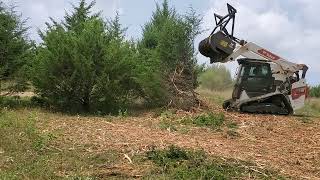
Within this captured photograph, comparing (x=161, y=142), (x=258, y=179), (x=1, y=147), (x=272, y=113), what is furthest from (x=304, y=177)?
(x=272, y=113)

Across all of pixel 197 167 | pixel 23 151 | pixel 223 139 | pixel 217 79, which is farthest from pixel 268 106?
pixel 217 79

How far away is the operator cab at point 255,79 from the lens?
20344 millimetres

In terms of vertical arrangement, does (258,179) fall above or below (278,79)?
below

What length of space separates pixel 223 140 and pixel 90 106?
7735 millimetres

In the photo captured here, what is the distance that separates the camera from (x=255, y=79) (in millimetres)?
20422

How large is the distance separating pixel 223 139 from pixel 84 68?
6.83m

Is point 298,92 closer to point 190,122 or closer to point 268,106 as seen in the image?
point 268,106

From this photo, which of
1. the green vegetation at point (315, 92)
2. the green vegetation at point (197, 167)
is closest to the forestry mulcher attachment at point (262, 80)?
the green vegetation at point (197, 167)

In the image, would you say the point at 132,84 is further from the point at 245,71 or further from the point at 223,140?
the point at 223,140

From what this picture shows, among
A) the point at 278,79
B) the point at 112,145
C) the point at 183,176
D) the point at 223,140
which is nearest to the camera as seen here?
the point at 183,176

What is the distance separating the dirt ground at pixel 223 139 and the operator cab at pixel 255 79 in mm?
3327

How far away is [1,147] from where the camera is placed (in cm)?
1053

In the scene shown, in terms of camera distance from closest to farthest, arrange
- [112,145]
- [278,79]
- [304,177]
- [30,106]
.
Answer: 1. [304,177]
2. [112,145]
3. [30,106]
4. [278,79]

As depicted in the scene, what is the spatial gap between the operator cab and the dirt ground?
3327mm
